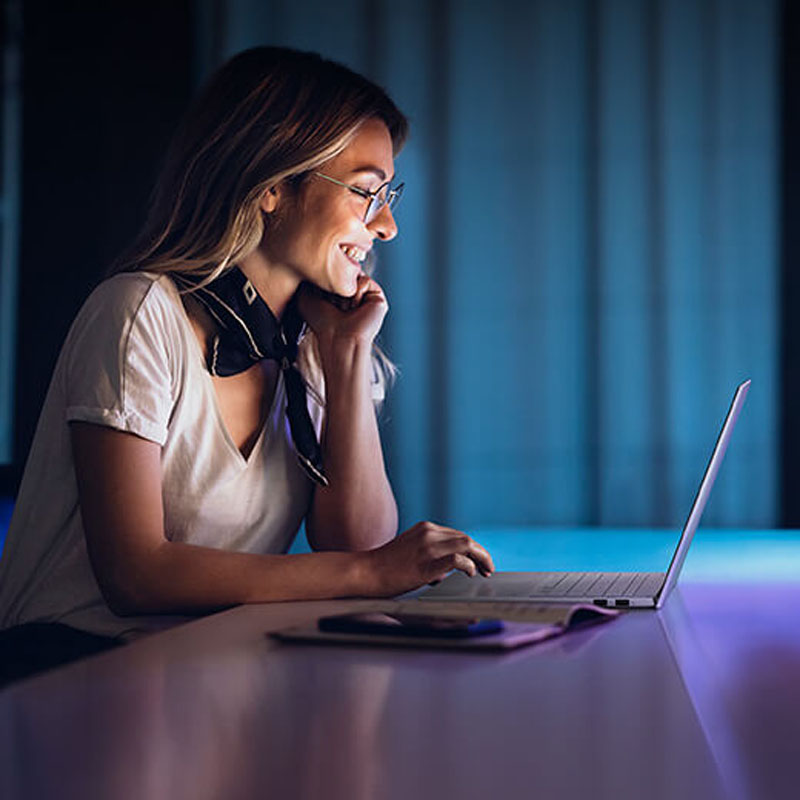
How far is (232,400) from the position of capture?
1298mm

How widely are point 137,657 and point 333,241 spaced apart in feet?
2.77

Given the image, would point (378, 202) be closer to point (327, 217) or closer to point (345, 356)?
point (327, 217)

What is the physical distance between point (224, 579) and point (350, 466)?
17.3 inches

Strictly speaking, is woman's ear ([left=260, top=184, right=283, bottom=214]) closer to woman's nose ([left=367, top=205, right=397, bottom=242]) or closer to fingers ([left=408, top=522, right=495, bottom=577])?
woman's nose ([left=367, top=205, right=397, bottom=242])

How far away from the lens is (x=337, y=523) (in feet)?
4.54


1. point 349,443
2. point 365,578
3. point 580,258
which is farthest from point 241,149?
→ point 580,258

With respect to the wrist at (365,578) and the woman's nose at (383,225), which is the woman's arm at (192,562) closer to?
the wrist at (365,578)

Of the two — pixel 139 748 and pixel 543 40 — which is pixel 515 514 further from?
pixel 139 748

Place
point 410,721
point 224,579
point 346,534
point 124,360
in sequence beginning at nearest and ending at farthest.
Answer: point 410,721 → point 224,579 → point 124,360 → point 346,534

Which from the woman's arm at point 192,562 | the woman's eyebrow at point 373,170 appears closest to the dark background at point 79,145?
the woman's eyebrow at point 373,170

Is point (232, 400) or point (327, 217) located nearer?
point (232, 400)

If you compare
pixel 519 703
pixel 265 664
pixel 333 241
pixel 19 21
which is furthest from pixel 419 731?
pixel 19 21

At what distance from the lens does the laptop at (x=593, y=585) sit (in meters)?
0.96

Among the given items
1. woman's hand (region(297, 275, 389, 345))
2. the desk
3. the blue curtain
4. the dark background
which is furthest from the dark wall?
the desk
